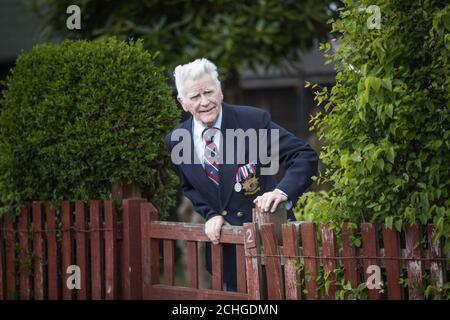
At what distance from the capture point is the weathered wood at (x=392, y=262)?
14.7 feet

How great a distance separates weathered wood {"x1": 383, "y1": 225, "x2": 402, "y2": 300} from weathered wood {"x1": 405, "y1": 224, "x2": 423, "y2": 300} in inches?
2.2

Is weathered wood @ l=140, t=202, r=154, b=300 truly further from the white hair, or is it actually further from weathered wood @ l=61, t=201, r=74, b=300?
the white hair

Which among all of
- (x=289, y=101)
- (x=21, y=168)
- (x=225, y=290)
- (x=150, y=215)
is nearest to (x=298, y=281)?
(x=225, y=290)

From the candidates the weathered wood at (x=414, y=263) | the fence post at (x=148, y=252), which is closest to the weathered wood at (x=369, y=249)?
the weathered wood at (x=414, y=263)

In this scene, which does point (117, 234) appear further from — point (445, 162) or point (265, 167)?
point (445, 162)

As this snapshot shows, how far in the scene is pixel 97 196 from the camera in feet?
20.8

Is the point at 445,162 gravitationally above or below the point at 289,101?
below

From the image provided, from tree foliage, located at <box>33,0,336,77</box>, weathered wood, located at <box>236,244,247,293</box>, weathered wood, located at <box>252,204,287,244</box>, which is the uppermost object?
tree foliage, located at <box>33,0,336,77</box>

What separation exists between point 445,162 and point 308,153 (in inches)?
43.0

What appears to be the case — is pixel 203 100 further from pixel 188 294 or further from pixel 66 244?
pixel 66 244

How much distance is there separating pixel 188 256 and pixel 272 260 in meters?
0.87

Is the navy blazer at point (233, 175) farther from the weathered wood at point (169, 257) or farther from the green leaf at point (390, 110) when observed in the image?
the green leaf at point (390, 110)

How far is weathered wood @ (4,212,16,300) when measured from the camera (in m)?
6.77

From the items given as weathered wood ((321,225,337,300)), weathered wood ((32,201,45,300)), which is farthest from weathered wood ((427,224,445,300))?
weathered wood ((32,201,45,300))
